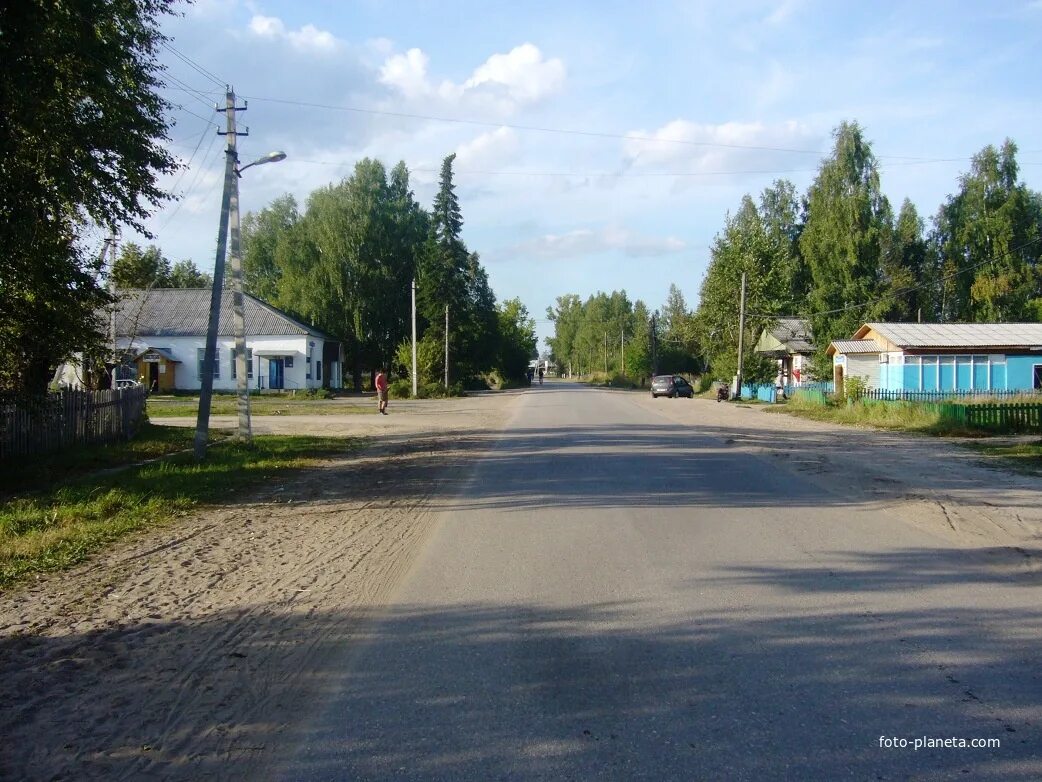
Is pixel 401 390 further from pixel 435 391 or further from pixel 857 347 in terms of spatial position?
pixel 857 347

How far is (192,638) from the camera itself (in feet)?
18.6

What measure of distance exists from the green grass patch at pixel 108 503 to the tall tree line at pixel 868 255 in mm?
41576

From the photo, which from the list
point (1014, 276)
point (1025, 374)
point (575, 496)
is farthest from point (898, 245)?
point (575, 496)

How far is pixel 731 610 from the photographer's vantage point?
20.1 ft

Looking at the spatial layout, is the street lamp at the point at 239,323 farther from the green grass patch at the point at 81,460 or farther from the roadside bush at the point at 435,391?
the roadside bush at the point at 435,391

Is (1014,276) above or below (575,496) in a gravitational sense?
above

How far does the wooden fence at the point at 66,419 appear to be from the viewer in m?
13.5

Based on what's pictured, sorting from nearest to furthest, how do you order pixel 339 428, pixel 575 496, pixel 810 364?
pixel 575 496, pixel 339 428, pixel 810 364

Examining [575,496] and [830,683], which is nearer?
[830,683]

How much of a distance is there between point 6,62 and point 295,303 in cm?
5188

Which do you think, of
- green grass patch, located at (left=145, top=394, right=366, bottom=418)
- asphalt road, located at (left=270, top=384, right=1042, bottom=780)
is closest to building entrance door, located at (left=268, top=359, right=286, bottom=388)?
green grass patch, located at (left=145, top=394, right=366, bottom=418)

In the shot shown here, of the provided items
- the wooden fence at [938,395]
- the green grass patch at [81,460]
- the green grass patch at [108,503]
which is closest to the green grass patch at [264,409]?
the green grass patch at [81,460]

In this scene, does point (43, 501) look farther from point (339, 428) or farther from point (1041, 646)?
point (339, 428)

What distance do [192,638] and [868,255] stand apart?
57.4 m
